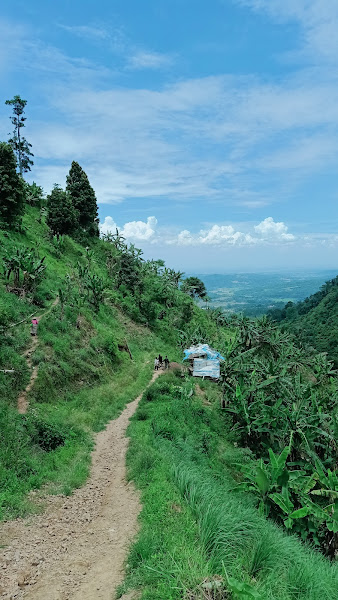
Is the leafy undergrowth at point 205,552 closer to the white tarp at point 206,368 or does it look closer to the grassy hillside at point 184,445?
the grassy hillside at point 184,445

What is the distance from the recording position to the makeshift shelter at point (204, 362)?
2808 cm

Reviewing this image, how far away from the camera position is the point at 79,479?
10914mm

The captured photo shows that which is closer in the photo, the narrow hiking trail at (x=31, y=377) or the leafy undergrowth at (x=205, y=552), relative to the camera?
the leafy undergrowth at (x=205, y=552)

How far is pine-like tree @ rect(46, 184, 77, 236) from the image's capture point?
41719mm

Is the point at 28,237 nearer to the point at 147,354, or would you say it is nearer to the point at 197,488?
the point at 147,354

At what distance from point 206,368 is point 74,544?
69.4 feet

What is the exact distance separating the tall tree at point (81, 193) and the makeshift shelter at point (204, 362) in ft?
101

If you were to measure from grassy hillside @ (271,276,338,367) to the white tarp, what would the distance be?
49.7 meters

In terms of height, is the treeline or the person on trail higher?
the treeline

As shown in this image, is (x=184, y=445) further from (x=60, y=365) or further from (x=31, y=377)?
(x=60, y=365)

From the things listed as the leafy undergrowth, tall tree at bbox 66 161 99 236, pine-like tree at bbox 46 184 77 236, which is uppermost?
tall tree at bbox 66 161 99 236

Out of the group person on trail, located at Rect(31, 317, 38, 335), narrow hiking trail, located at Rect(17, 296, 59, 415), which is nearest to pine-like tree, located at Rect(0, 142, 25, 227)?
narrow hiking trail, located at Rect(17, 296, 59, 415)

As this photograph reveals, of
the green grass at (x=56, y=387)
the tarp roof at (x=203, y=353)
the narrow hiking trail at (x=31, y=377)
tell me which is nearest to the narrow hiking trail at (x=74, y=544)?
the green grass at (x=56, y=387)

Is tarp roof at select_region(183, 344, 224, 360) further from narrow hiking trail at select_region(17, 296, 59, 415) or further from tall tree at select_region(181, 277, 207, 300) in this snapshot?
tall tree at select_region(181, 277, 207, 300)
